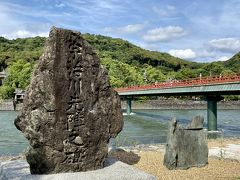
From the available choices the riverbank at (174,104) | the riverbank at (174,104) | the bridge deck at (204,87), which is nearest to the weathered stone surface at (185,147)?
the bridge deck at (204,87)

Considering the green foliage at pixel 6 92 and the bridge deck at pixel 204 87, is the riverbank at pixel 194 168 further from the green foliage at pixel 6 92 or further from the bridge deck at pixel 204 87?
the green foliage at pixel 6 92

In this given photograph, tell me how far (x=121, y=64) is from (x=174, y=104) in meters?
20.3

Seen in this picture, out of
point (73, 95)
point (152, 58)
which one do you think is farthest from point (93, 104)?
point (152, 58)

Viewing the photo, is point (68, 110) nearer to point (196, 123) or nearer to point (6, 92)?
point (196, 123)

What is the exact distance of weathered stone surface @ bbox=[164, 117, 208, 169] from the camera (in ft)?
36.8

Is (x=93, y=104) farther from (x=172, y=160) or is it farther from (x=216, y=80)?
(x=216, y=80)

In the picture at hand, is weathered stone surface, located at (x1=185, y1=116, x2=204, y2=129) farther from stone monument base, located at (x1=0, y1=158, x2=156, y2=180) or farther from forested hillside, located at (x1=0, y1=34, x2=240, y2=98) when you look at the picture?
forested hillside, located at (x1=0, y1=34, x2=240, y2=98)

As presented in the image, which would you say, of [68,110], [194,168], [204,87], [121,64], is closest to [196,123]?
[194,168]

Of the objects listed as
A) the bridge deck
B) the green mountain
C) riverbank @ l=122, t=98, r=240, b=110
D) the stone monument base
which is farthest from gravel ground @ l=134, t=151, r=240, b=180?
the green mountain

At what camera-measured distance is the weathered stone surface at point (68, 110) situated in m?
8.34

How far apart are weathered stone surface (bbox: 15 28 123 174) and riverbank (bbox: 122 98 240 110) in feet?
254

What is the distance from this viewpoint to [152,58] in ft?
513

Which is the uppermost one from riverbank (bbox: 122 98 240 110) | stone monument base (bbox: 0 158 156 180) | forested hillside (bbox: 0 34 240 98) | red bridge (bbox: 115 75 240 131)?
forested hillside (bbox: 0 34 240 98)

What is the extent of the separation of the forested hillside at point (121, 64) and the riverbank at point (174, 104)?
6281mm
